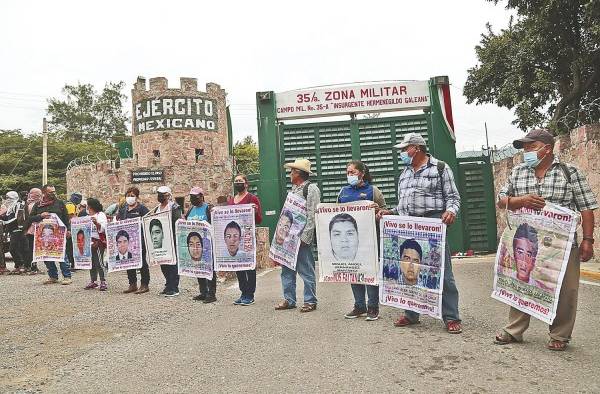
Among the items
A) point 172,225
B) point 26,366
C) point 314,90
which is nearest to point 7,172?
point 314,90

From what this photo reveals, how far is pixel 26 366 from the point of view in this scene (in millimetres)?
4062

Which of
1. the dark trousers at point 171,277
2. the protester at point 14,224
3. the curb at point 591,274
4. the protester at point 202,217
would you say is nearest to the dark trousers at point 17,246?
the protester at point 14,224

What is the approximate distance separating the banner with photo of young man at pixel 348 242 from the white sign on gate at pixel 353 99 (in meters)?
7.10

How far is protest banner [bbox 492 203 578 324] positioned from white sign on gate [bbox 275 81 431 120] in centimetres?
839

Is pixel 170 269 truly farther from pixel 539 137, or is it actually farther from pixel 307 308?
pixel 539 137

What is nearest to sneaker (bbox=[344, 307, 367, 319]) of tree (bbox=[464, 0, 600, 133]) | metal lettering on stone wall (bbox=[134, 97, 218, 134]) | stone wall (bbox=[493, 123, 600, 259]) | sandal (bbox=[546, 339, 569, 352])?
sandal (bbox=[546, 339, 569, 352])

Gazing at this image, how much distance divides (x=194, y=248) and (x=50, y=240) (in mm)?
3664

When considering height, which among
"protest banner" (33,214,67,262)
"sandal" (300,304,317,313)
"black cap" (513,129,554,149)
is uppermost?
"black cap" (513,129,554,149)

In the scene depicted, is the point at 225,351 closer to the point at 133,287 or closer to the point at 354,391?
the point at 354,391

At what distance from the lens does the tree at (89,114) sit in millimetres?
55375

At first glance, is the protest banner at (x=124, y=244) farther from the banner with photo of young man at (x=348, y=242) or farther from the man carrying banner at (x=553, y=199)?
the man carrying banner at (x=553, y=199)

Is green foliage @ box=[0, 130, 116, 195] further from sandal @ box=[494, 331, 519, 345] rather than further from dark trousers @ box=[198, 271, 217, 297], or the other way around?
sandal @ box=[494, 331, 519, 345]

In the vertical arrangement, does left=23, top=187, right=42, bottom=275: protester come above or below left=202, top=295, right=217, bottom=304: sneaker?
above

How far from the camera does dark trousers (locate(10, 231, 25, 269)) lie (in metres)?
11.2
